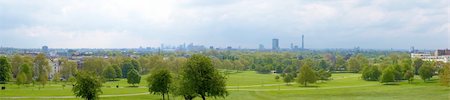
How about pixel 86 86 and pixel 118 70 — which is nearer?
pixel 86 86

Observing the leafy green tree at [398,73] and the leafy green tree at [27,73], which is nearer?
the leafy green tree at [27,73]

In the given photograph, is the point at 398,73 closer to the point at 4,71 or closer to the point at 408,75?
the point at 408,75

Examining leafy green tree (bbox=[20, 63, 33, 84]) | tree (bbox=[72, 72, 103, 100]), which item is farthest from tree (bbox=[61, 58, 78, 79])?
tree (bbox=[72, 72, 103, 100])

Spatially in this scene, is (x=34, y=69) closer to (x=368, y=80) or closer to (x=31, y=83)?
(x=31, y=83)

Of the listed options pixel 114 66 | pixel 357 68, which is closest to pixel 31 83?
pixel 114 66

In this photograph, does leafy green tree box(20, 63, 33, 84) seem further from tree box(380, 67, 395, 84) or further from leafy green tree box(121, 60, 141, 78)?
tree box(380, 67, 395, 84)

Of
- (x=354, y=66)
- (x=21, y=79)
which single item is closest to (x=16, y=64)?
(x=21, y=79)

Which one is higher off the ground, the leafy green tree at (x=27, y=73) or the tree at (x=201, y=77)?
the tree at (x=201, y=77)

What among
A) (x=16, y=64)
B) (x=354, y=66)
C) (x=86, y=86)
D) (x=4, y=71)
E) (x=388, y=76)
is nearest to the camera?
(x=86, y=86)

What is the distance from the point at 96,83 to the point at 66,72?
71843 millimetres

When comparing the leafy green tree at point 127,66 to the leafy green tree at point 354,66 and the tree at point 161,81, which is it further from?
the tree at point 161,81

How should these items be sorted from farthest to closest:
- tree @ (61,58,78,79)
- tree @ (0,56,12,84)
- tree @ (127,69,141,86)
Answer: tree @ (61,58,78,79) → tree @ (127,69,141,86) → tree @ (0,56,12,84)

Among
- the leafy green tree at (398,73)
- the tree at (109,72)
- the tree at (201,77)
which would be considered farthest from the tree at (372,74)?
the tree at (201,77)

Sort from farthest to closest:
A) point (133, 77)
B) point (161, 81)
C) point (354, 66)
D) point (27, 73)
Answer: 1. point (354, 66)
2. point (133, 77)
3. point (27, 73)
4. point (161, 81)
